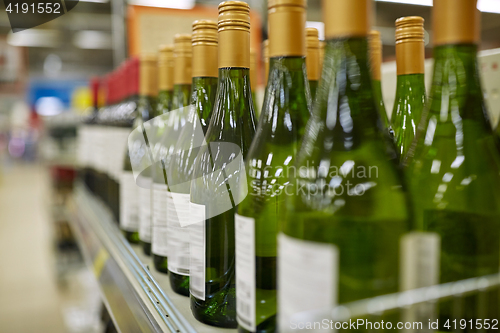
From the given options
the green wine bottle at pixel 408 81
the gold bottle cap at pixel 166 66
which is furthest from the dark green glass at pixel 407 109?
the gold bottle cap at pixel 166 66

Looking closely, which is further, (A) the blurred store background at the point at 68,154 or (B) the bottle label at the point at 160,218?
(A) the blurred store background at the point at 68,154

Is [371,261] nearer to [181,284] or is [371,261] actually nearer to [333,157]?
[333,157]

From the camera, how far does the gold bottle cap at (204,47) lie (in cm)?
62

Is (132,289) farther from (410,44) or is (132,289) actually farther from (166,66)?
(410,44)

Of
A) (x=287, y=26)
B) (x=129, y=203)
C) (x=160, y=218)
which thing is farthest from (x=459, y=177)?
(x=129, y=203)

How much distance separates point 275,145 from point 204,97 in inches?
9.8

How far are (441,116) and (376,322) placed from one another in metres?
0.23

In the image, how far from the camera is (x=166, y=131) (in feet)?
3.09

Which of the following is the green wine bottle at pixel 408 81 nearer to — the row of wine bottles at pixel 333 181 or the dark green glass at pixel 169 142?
the row of wine bottles at pixel 333 181

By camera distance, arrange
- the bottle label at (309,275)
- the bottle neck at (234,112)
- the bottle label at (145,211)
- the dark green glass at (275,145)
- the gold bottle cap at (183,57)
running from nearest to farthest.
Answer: the bottle label at (309,275) → the dark green glass at (275,145) → the bottle neck at (234,112) → the gold bottle cap at (183,57) → the bottle label at (145,211)

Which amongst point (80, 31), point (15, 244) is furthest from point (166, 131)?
point (80, 31)

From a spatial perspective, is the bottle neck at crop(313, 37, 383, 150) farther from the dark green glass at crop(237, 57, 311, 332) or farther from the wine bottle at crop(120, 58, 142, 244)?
the wine bottle at crop(120, 58, 142, 244)

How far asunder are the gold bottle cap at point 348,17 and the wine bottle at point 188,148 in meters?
0.28

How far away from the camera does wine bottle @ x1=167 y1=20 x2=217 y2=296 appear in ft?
2.04
